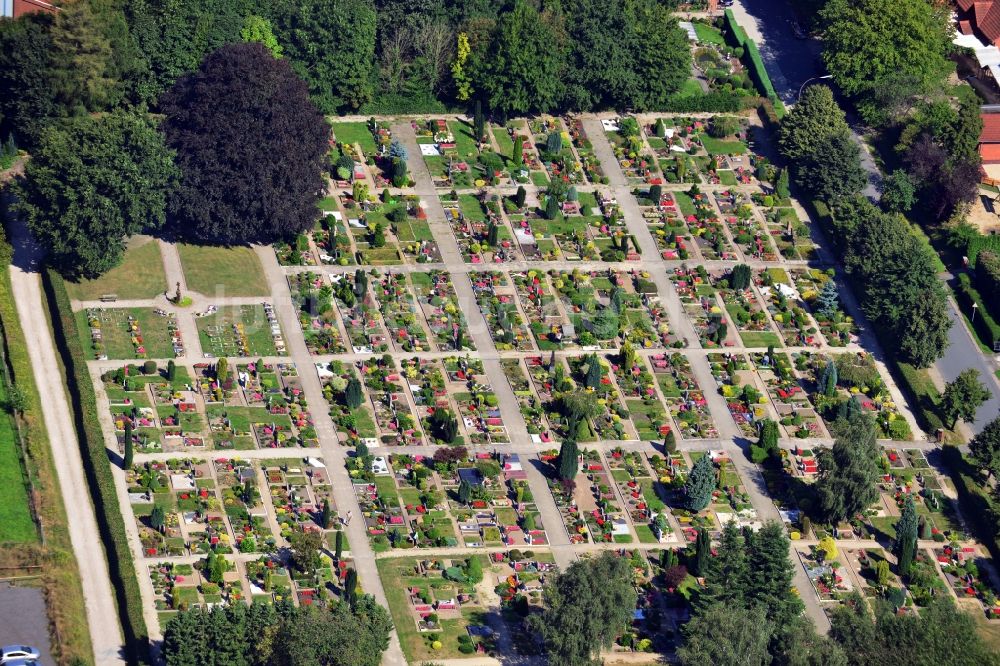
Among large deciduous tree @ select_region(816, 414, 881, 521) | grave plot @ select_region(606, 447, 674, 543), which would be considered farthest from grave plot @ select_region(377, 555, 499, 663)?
large deciduous tree @ select_region(816, 414, 881, 521)

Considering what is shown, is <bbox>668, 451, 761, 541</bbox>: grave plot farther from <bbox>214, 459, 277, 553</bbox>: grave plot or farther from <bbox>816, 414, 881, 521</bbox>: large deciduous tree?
<bbox>214, 459, 277, 553</bbox>: grave plot

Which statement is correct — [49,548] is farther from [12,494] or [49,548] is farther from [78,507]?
[12,494]

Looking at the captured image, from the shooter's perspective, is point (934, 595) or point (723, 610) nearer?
point (723, 610)

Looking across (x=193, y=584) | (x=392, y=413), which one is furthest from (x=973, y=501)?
(x=193, y=584)

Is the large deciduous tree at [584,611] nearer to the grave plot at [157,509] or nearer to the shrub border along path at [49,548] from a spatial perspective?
the grave plot at [157,509]

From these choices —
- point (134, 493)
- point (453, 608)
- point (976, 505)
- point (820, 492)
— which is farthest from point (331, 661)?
point (976, 505)

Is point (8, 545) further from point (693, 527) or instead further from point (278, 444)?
point (693, 527)

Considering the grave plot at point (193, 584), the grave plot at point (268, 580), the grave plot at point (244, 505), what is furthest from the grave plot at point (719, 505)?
the grave plot at point (193, 584)
